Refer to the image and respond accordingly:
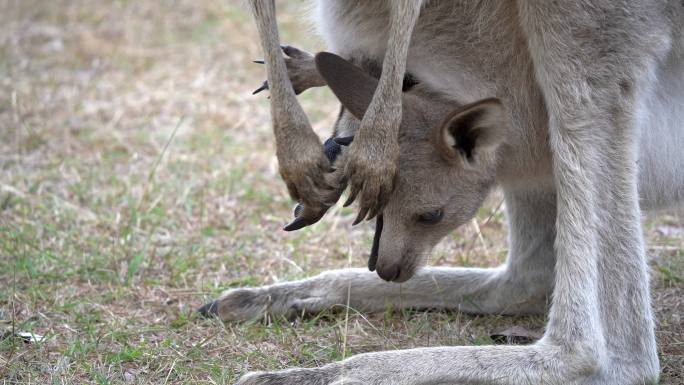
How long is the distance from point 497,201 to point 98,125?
7.19ft

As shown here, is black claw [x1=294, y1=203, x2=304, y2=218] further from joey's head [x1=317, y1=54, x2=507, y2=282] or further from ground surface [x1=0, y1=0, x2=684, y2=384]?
ground surface [x1=0, y1=0, x2=684, y2=384]

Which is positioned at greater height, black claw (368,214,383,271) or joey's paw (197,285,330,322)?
black claw (368,214,383,271)

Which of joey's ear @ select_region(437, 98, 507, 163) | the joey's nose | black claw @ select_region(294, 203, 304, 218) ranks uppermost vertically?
joey's ear @ select_region(437, 98, 507, 163)

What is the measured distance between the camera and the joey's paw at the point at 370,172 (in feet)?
8.72

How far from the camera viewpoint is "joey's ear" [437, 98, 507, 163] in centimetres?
271

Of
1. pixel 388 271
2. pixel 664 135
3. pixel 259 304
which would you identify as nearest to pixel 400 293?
pixel 388 271

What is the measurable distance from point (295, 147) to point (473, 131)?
1.75ft

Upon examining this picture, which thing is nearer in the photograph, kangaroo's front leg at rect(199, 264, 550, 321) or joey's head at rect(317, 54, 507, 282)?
joey's head at rect(317, 54, 507, 282)

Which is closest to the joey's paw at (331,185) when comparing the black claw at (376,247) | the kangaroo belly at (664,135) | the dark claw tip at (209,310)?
the black claw at (376,247)

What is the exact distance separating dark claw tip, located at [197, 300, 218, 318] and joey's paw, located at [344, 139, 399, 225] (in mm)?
723

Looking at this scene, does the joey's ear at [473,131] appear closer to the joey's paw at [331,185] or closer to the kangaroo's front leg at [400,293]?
the joey's paw at [331,185]

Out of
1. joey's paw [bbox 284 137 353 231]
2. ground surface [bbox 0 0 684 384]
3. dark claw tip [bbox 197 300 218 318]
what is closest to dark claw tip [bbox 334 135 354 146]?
joey's paw [bbox 284 137 353 231]

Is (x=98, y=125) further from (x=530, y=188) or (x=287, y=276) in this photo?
(x=530, y=188)

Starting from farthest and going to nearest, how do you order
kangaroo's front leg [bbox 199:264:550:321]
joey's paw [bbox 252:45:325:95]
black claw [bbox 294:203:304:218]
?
kangaroo's front leg [bbox 199:264:550:321] → joey's paw [bbox 252:45:325:95] → black claw [bbox 294:203:304:218]
